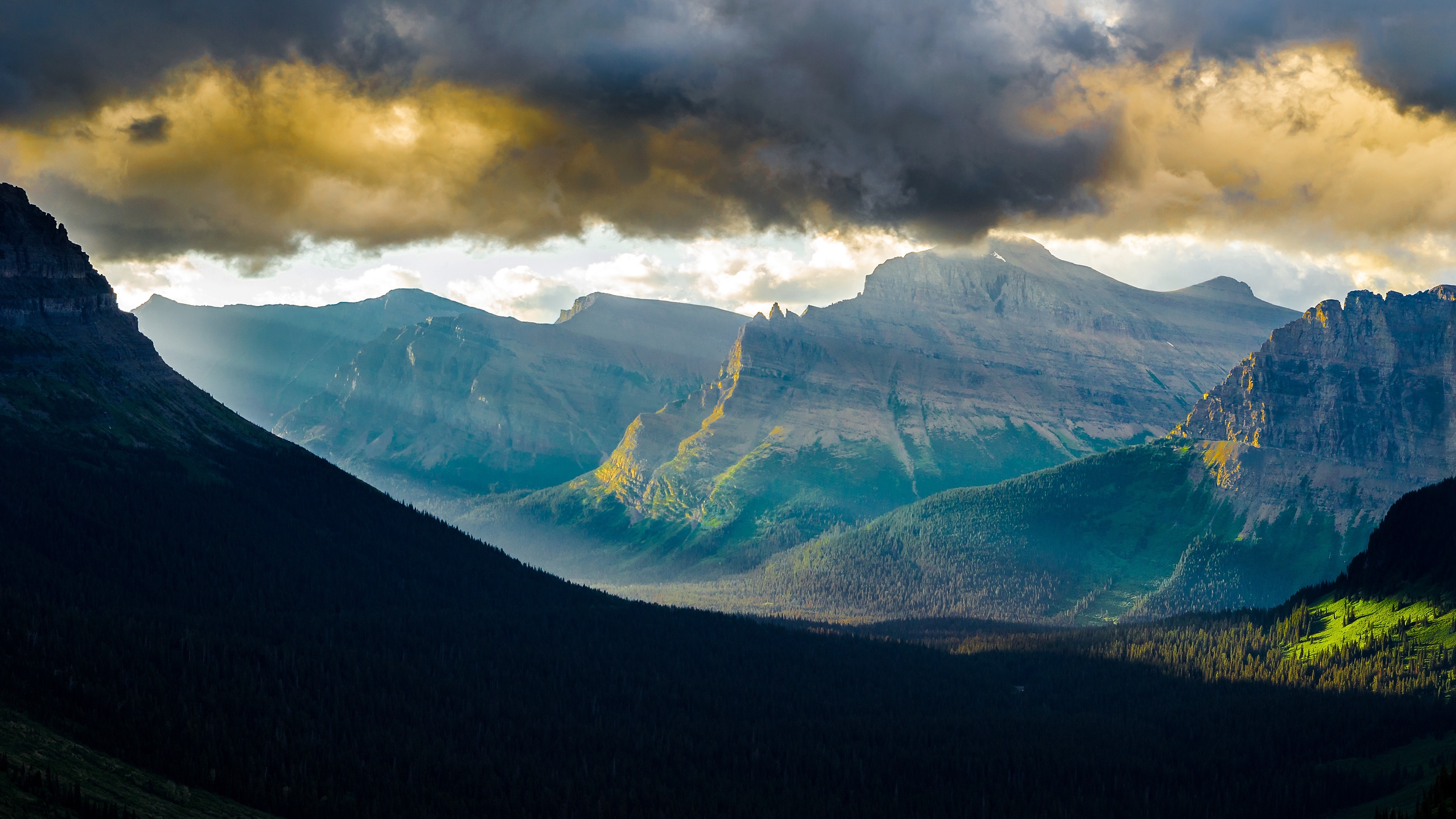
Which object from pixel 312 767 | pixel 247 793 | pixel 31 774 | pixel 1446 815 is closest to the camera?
pixel 31 774

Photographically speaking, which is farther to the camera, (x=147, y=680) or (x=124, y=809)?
(x=147, y=680)

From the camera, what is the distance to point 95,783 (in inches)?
5866

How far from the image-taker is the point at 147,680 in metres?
193

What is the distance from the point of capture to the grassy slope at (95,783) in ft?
448

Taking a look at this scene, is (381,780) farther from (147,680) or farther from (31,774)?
(31,774)

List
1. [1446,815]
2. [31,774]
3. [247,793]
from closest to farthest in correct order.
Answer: [31,774]
[1446,815]
[247,793]

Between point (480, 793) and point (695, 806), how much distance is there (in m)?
31.6

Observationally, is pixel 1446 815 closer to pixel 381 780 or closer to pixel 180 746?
pixel 381 780

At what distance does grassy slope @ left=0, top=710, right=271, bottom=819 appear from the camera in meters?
136

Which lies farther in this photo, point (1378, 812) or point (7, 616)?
point (7, 616)

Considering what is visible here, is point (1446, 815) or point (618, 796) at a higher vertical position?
point (1446, 815)

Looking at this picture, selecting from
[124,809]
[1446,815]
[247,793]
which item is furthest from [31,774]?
[1446,815]

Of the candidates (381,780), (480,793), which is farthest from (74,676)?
(480,793)

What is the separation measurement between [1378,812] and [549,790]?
11382 centimetres
